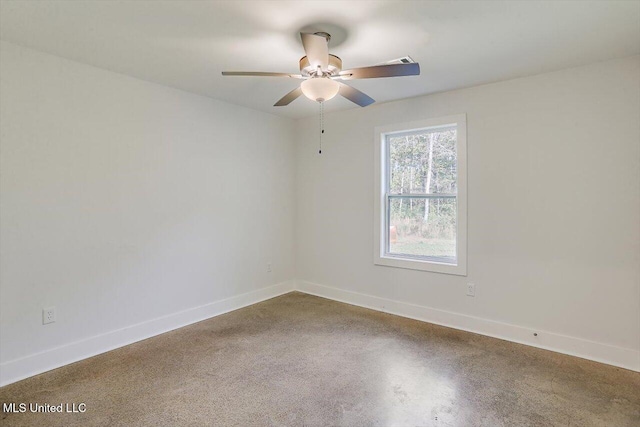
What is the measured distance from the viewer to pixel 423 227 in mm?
3773

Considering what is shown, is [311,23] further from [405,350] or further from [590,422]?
[590,422]

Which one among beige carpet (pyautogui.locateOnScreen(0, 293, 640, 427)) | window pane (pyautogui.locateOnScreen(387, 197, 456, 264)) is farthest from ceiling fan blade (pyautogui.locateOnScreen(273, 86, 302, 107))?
beige carpet (pyautogui.locateOnScreen(0, 293, 640, 427))

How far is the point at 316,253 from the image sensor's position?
15.1 ft

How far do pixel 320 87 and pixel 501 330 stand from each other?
2773 millimetres

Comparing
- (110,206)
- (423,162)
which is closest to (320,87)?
(423,162)

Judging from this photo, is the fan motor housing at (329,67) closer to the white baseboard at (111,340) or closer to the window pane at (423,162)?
Answer: the window pane at (423,162)

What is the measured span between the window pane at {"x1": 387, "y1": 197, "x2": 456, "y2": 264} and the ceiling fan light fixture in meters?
2.02

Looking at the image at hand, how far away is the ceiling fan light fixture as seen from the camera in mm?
2127

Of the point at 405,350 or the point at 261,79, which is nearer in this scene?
the point at 405,350

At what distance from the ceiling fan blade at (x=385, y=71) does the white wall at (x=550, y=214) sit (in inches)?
61.4

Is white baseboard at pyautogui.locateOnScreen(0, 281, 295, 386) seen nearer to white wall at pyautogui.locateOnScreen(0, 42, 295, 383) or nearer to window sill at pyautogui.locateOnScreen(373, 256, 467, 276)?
white wall at pyautogui.locateOnScreen(0, 42, 295, 383)

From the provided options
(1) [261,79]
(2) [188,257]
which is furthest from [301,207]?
(1) [261,79]

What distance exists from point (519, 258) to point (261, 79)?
9.57ft

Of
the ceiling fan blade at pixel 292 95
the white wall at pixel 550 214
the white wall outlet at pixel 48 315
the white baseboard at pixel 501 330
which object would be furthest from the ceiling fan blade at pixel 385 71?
the white wall outlet at pixel 48 315
